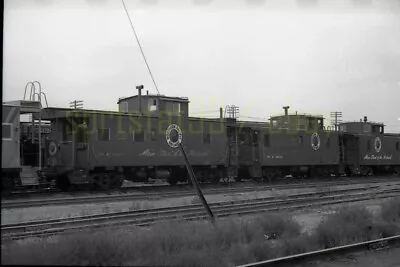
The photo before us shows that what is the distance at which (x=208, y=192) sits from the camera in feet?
57.6

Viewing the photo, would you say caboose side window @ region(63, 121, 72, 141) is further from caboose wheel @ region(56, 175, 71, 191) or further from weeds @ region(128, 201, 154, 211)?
weeds @ region(128, 201, 154, 211)

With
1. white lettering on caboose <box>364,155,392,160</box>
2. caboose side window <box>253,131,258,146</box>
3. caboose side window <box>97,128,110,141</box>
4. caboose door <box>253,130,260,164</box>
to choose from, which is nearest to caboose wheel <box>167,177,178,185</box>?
caboose side window <box>97,128,110,141</box>

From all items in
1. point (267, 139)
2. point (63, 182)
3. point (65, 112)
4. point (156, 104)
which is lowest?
point (63, 182)

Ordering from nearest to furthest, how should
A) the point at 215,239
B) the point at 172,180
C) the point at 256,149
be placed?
the point at 215,239 → the point at 172,180 → the point at 256,149

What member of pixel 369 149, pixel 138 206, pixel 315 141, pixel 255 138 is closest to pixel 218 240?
pixel 138 206

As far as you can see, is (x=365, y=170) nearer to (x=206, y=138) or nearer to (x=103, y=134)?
(x=206, y=138)

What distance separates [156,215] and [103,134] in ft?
24.3

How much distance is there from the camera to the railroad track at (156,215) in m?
8.47

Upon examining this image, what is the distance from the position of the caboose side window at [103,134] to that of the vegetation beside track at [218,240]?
9324 mm

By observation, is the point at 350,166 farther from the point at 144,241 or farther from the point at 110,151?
the point at 144,241

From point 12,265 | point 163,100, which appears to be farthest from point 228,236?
point 163,100

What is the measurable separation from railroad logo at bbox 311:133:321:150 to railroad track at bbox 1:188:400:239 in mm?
8927

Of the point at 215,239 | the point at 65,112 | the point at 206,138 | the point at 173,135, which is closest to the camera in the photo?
the point at 215,239

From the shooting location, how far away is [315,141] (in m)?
25.8
